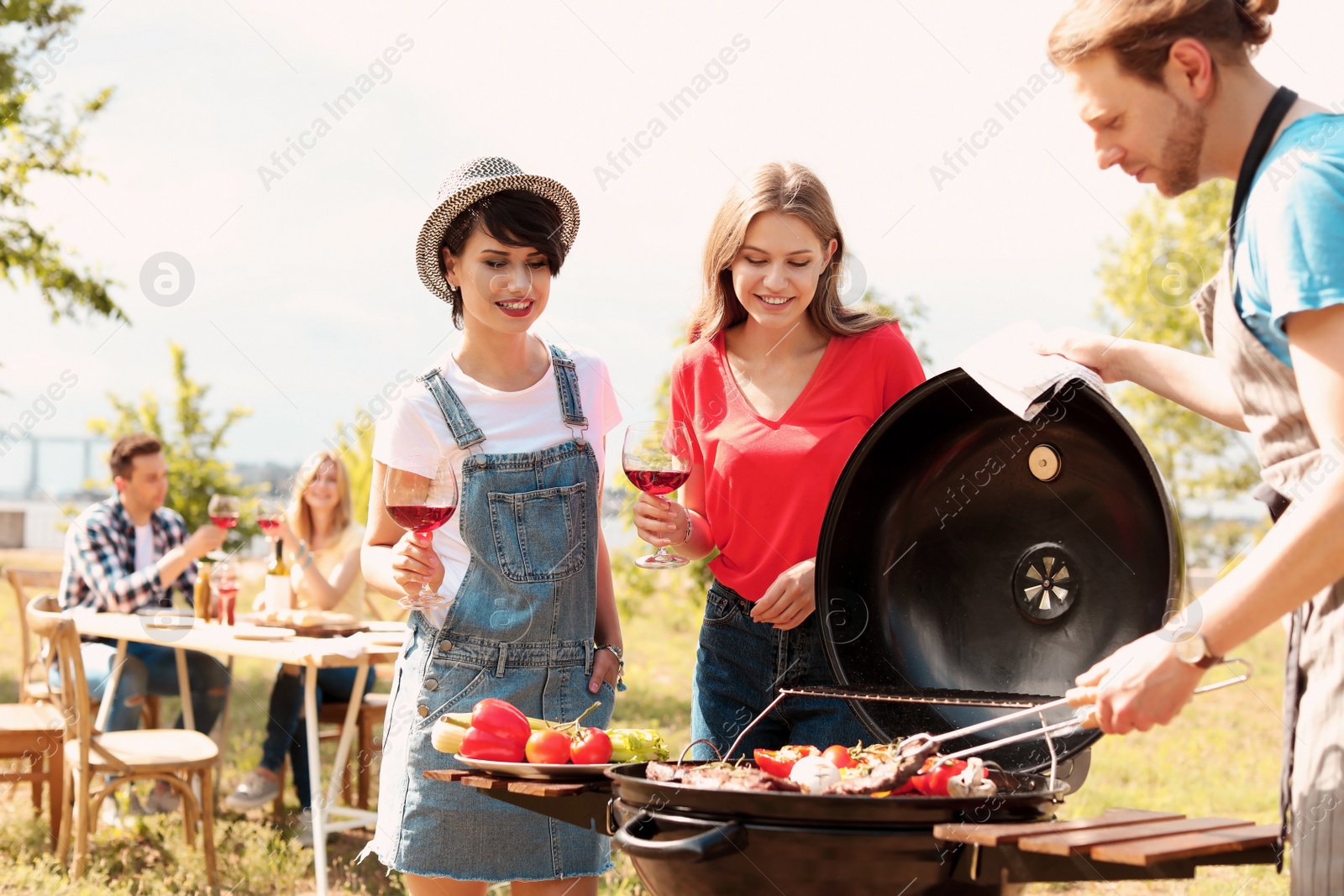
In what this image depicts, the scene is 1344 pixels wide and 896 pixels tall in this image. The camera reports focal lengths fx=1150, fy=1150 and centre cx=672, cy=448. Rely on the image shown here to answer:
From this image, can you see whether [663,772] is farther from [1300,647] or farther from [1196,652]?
[1300,647]

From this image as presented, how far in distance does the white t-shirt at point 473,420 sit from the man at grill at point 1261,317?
137 centimetres

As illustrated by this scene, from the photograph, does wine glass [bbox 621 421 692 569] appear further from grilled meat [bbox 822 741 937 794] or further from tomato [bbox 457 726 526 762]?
grilled meat [bbox 822 741 937 794]

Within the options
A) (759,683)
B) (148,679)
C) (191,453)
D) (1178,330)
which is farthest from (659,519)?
(1178,330)

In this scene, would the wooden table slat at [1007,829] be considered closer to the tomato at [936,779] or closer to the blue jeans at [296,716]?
the tomato at [936,779]

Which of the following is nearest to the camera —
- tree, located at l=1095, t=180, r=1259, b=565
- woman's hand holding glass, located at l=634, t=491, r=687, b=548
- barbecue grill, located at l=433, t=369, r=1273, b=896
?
barbecue grill, located at l=433, t=369, r=1273, b=896

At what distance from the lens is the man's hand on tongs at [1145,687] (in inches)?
62.4

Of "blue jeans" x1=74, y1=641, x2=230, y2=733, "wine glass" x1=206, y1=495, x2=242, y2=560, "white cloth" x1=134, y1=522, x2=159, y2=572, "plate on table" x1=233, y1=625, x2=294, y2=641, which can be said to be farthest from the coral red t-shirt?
"white cloth" x1=134, y1=522, x2=159, y2=572

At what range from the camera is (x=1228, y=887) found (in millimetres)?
4879

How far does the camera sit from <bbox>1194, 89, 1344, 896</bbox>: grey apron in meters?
1.62

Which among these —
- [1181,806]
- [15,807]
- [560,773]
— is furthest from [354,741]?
[560,773]

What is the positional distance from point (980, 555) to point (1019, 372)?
1.57ft

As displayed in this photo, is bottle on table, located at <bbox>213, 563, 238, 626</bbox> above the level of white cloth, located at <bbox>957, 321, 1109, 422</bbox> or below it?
below

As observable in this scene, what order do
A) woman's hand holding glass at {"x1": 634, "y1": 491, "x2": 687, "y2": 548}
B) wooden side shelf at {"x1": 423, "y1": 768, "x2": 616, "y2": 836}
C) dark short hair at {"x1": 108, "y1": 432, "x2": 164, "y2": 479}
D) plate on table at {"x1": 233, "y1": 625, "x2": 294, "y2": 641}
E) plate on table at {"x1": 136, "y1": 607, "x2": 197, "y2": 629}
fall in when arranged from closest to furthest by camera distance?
1. wooden side shelf at {"x1": 423, "y1": 768, "x2": 616, "y2": 836}
2. woman's hand holding glass at {"x1": 634, "y1": 491, "x2": 687, "y2": 548}
3. plate on table at {"x1": 233, "y1": 625, "x2": 294, "y2": 641}
4. plate on table at {"x1": 136, "y1": 607, "x2": 197, "y2": 629}
5. dark short hair at {"x1": 108, "y1": 432, "x2": 164, "y2": 479}

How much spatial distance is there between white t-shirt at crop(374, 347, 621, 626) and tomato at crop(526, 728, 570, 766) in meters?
0.49
